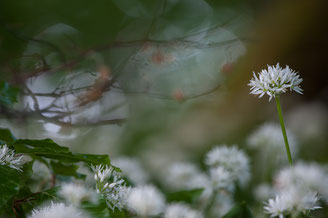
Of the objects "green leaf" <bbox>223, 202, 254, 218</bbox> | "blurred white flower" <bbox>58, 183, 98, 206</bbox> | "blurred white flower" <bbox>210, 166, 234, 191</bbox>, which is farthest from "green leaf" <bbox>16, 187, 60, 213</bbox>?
"blurred white flower" <bbox>210, 166, 234, 191</bbox>

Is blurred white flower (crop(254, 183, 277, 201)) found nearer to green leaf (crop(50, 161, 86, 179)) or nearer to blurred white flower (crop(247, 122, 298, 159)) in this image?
blurred white flower (crop(247, 122, 298, 159))

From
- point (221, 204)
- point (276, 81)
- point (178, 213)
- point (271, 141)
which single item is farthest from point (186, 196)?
point (271, 141)

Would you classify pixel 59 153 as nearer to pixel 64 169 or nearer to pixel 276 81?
pixel 64 169

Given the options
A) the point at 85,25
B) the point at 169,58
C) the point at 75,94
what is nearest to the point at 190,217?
the point at 75,94

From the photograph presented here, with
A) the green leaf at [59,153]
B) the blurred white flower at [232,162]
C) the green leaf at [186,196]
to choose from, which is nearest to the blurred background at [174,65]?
the blurred white flower at [232,162]

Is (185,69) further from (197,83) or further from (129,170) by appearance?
(129,170)

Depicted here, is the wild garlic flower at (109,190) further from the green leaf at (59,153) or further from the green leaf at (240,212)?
the green leaf at (240,212)
